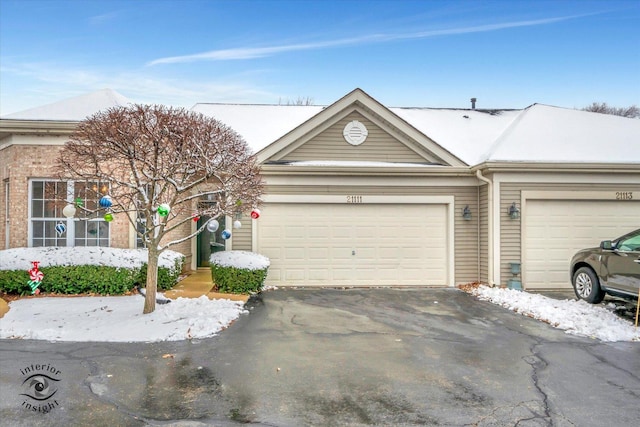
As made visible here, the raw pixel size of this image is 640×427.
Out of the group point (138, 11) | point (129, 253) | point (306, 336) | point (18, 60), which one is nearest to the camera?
point (306, 336)

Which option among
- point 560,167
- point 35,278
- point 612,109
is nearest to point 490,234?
point 560,167

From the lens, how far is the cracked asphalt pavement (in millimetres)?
3594

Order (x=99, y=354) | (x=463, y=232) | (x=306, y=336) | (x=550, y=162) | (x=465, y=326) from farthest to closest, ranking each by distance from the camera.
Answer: (x=463, y=232)
(x=550, y=162)
(x=465, y=326)
(x=306, y=336)
(x=99, y=354)

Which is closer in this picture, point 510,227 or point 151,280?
point 151,280

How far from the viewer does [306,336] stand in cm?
625

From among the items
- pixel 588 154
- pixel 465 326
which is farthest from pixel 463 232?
pixel 465 326

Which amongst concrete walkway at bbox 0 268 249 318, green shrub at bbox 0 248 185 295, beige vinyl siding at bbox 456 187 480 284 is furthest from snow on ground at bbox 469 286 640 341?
green shrub at bbox 0 248 185 295

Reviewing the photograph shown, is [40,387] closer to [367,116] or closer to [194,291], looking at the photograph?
[194,291]

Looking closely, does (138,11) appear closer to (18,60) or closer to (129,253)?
(18,60)

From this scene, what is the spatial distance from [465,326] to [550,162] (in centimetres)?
591

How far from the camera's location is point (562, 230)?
10.6 meters

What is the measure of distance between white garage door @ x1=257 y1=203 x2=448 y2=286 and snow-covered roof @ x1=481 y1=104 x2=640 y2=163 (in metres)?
2.70

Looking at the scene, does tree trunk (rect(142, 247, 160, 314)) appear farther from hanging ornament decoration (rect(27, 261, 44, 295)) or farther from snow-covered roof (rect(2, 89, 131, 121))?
snow-covered roof (rect(2, 89, 131, 121))

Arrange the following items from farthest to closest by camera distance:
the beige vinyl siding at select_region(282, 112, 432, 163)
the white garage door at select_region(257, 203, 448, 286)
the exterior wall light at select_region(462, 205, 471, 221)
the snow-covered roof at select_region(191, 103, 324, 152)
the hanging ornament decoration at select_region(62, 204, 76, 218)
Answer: the snow-covered roof at select_region(191, 103, 324, 152) < the beige vinyl siding at select_region(282, 112, 432, 163) < the exterior wall light at select_region(462, 205, 471, 221) < the white garage door at select_region(257, 203, 448, 286) < the hanging ornament decoration at select_region(62, 204, 76, 218)
